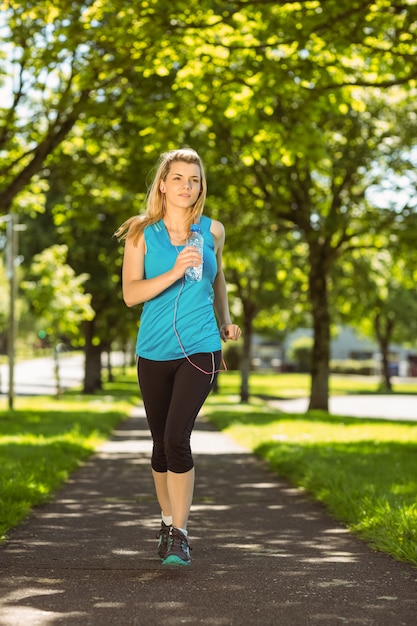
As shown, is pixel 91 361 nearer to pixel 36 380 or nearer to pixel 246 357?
pixel 246 357

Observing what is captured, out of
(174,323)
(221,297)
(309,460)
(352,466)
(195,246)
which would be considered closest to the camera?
(195,246)

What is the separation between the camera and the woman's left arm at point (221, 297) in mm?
5312

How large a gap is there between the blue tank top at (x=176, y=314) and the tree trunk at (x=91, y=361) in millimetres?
31506

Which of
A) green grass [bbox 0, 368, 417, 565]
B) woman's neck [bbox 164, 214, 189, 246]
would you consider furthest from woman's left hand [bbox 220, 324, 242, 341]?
green grass [bbox 0, 368, 417, 565]

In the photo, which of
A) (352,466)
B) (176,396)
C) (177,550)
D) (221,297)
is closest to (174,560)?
(177,550)

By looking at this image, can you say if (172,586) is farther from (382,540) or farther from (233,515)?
(233,515)

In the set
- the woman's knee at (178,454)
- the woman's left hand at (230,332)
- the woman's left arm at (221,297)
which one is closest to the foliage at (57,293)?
the woman's left arm at (221,297)

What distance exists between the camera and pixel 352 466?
10633 mm

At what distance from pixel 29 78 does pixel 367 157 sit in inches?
347

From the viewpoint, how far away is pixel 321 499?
8.46m

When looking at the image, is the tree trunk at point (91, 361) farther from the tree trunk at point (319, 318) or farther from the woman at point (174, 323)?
the woman at point (174, 323)

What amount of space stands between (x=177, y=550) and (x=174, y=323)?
1.15m

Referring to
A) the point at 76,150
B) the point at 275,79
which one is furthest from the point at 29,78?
the point at 275,79

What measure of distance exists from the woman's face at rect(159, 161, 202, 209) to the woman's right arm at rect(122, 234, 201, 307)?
0.27 m
